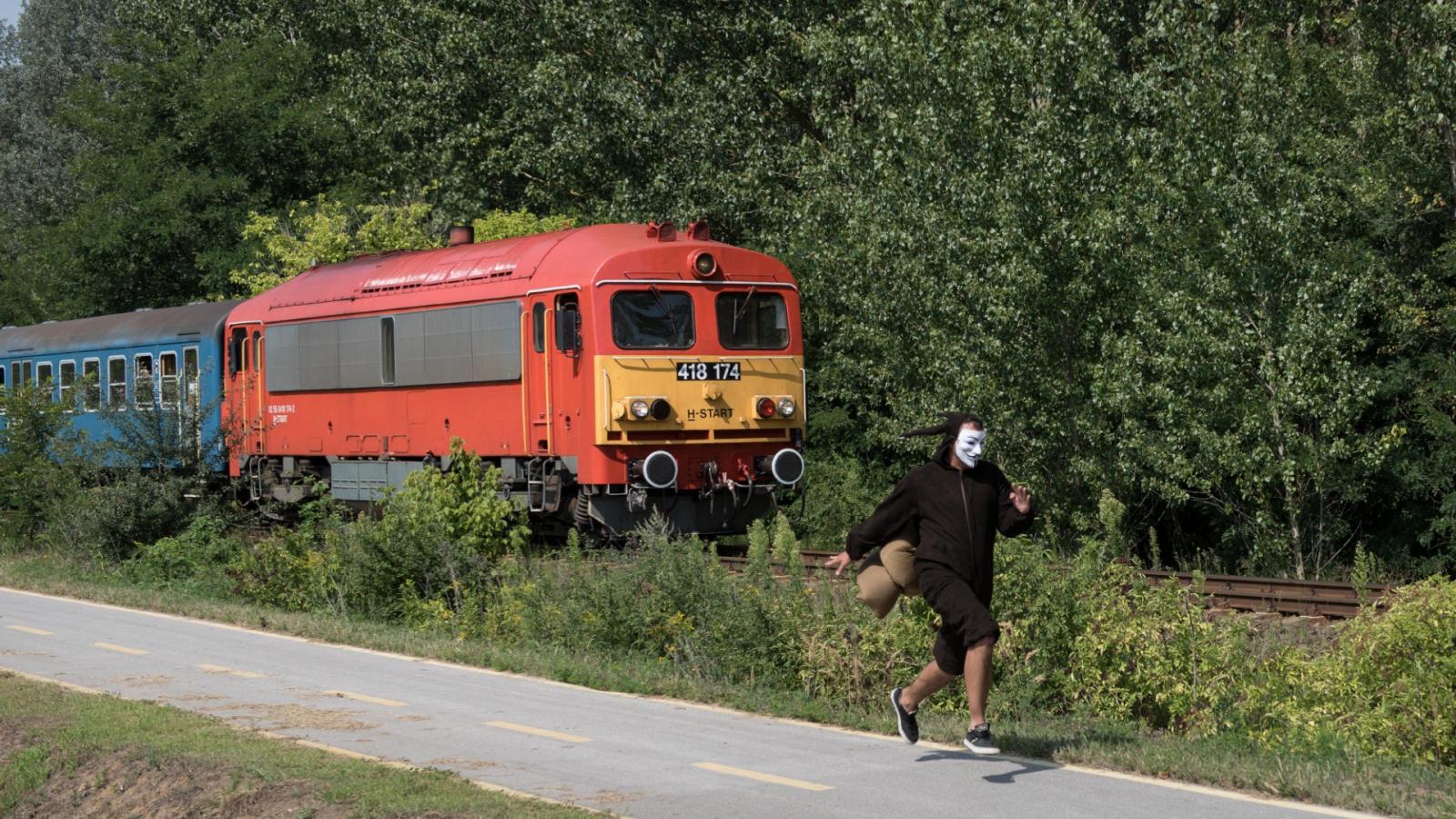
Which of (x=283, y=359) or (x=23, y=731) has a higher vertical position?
(x=283, y=359)

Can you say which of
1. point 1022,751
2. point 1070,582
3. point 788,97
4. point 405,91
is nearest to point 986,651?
point 1022,751

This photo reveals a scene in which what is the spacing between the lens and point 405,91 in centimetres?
3753

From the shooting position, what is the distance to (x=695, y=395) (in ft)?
66.9

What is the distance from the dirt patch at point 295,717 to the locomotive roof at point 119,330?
1773 centimetres

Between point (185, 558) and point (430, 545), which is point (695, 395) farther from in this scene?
point (185, 558)

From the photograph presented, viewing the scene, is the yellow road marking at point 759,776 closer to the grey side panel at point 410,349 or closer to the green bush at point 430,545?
the green bush at point 430,545

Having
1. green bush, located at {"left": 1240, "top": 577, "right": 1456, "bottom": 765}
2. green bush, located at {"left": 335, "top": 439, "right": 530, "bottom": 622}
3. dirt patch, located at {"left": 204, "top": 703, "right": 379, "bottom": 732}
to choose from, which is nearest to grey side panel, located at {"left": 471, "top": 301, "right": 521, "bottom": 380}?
green bush, located at {"left": 335, "top": 439, "right": 530, "bottom": 622}

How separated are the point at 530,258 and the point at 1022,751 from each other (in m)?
12.7

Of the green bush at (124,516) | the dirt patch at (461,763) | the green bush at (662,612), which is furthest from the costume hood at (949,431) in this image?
the green bush at (124,516)

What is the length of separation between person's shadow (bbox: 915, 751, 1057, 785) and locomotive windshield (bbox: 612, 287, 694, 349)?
11180mm

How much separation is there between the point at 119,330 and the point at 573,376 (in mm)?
13842

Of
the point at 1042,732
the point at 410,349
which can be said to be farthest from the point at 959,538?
the point at 410,349

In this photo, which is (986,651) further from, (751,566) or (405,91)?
(405,91)

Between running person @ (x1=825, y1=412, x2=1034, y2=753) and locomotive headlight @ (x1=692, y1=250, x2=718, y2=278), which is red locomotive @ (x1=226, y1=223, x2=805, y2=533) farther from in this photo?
running person @ (x1=825, y1=412, x2=1034, y2=753)
